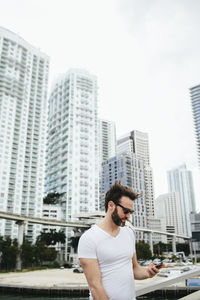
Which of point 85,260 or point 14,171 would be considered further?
point 14,171

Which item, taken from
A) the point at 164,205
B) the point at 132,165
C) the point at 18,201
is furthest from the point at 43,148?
the point at 164,205

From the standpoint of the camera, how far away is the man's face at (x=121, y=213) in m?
2.34

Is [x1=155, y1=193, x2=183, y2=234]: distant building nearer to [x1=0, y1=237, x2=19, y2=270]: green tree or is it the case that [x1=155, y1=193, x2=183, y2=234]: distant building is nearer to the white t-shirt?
[x1=0, y1=237, x2=19, y2=270]: green tree

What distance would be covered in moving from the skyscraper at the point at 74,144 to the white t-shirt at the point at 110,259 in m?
90.6

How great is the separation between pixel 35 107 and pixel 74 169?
28.4 meters

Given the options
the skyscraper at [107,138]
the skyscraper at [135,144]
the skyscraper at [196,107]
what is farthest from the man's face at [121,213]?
the skyscraper at [196,107]

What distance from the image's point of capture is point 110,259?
7.14 ft

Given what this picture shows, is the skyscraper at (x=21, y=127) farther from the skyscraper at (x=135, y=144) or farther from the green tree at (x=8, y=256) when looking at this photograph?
the skyscraper at (x=135, y=144)

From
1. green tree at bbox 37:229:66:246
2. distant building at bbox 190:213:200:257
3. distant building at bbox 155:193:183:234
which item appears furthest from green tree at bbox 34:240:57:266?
distant building at bbox 155:193:183:234

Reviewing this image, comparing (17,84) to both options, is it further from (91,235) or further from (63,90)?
(91,235)

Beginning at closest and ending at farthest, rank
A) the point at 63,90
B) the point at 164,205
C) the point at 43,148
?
the point at 43,148, the point at 63,90, the point at 164,205

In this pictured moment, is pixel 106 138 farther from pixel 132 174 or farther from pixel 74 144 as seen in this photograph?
pixel 74 144

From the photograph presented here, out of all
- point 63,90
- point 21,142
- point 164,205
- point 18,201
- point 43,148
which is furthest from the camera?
point 164,205

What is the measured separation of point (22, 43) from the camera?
10138cm
